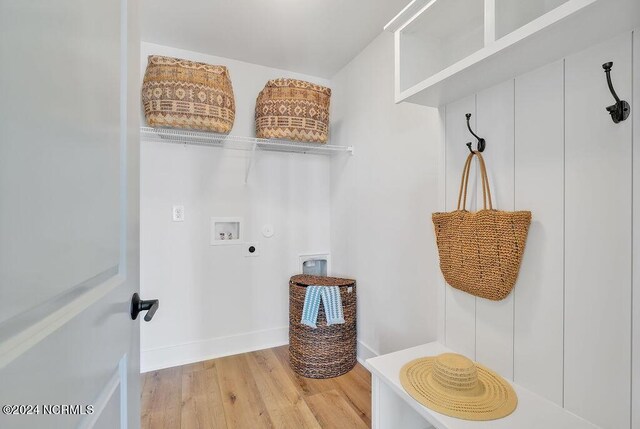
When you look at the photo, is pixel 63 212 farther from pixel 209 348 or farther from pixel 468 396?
pixel 209 348

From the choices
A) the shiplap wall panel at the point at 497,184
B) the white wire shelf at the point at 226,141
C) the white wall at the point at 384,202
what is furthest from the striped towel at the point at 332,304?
the white wire shelf at the point at 226,141

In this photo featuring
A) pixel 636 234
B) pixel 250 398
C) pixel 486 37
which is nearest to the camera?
pixel 636 234

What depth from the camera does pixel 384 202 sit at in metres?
1.98

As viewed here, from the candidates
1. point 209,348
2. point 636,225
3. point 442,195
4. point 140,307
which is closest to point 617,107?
point 636,225

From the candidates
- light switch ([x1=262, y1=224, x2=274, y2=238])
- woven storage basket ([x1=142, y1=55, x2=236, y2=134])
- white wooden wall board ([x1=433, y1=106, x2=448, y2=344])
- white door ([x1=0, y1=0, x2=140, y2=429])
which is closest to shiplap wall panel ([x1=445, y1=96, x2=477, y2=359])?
white wooden wall board ([x1=433, y1=106, x2=448, y2=344])

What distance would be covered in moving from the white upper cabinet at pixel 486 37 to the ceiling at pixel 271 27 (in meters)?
0.64

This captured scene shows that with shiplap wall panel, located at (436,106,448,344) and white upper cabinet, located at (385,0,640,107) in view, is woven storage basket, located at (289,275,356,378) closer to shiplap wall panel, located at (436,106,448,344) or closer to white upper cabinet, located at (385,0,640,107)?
shiplap wall panel, located at (436,106,448,344)

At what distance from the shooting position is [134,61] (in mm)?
801

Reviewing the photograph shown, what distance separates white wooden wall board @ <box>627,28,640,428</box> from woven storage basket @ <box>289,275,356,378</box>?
58.0 inches

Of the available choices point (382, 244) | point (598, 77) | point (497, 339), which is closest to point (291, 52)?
point (382, 244)

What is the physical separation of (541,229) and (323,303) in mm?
1362

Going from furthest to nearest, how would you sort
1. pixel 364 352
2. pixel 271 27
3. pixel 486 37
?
pixel 364 352
pixel 271 27
pixel 486 37

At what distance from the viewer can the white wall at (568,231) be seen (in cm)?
80

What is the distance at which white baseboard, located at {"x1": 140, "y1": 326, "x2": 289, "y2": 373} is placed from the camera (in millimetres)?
2131
